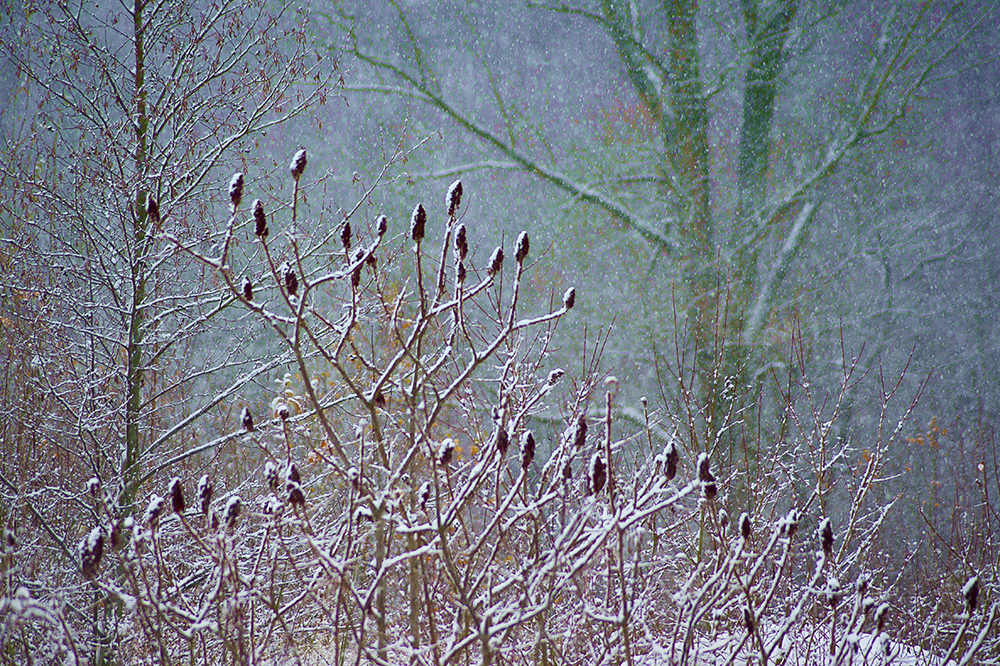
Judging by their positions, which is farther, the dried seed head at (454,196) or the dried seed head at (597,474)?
the dried seed head at (454,196)

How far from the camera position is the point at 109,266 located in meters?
3.78

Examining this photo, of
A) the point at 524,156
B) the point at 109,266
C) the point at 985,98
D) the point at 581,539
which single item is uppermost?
the point at 524,156

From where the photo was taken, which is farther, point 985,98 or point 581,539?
point 985,98

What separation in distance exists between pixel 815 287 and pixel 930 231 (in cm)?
144

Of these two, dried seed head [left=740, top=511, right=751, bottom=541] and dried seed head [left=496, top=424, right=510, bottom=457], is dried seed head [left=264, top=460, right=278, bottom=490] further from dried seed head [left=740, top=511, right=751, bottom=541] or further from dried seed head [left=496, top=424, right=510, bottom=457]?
dried seed head [left=740, top=511, right=751, bottom=541]

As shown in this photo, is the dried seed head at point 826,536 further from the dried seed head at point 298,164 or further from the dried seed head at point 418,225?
the dried seed head at point 298,164

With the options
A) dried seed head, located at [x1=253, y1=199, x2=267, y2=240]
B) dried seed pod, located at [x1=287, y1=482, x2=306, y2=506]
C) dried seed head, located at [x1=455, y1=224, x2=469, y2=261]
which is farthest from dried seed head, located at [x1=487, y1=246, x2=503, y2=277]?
dried seed pod, located at [x1=287, y1=482, x2=306, y2=506]

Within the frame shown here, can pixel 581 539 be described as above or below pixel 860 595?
above

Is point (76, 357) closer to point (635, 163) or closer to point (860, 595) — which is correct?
point (860, 595)

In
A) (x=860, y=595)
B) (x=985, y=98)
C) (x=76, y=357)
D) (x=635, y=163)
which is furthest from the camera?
(x=635, y=163)

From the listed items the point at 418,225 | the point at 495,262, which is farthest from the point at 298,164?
the point at 495,262

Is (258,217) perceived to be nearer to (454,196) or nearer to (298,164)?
(298,164)

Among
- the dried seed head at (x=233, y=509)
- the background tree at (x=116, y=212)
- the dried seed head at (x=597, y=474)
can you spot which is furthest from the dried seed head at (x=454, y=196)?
the background tree at (x=116, y=212)

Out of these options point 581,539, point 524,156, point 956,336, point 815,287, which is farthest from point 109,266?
point 956,336
